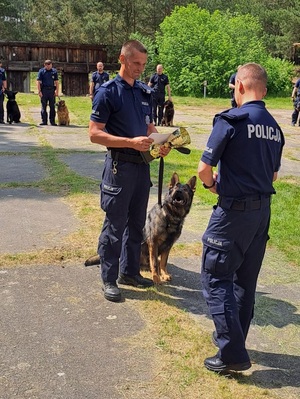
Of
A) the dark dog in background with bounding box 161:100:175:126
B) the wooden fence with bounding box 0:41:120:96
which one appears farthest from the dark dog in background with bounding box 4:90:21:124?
the wooden fence with bounding box 0:41:120:96

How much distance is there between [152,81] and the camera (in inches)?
664

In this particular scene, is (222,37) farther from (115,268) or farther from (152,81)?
(115,268)

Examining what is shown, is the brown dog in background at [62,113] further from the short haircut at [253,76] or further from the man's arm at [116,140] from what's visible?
the short haircut at [253,76]

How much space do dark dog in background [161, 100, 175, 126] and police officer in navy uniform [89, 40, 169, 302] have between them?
1225cm

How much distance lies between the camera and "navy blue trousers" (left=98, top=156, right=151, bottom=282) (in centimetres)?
405

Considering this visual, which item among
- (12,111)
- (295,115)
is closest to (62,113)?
(12,111)

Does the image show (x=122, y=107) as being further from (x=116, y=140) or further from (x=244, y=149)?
(x=244, y=149)

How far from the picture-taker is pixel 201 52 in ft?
102

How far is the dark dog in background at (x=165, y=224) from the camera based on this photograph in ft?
13.9

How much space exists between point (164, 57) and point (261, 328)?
29.6 meters

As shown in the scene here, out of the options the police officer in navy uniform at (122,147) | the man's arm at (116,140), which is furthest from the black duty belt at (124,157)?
the man's arm at (116,140)

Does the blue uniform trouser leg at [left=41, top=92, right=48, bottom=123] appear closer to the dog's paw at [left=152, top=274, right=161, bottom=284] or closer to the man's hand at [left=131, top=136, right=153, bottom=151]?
the dog's paw at [left=152, top=274, right=161, bottom=284]

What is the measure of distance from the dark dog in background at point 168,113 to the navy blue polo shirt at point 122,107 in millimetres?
12306

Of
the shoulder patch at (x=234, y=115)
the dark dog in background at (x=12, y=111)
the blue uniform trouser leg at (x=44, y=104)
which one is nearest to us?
the shoulder patch at (x=234, y=115)
